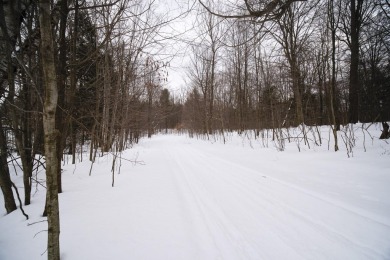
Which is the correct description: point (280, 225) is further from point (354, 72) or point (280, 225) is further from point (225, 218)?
point (354, 72)

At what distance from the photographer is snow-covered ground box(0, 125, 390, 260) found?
2.24 metres

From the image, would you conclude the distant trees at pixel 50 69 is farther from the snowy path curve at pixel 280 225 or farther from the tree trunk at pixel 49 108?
the snowy path curve at pixel 280 225

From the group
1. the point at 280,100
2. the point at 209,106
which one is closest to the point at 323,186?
the point at 280,100

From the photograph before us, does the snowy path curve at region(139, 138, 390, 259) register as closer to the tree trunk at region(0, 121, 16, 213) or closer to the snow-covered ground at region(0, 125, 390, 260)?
the snow-covered ground at region(0, 125, 390, 260)

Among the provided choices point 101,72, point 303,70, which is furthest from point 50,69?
point 303,70

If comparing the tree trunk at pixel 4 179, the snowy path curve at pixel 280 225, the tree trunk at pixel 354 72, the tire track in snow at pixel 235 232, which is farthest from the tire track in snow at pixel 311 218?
the tree trunk at pixel 354 72

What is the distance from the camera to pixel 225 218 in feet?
9.71

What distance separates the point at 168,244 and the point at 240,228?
3.20 ft

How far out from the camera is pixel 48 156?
178 cm

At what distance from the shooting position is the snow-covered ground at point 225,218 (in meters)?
2.24

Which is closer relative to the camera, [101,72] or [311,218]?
[311,218]

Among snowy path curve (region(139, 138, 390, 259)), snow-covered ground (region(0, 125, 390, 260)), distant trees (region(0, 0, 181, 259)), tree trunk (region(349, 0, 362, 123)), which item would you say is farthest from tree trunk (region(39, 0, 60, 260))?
tree trunk (region(349, 0, 362, 123))

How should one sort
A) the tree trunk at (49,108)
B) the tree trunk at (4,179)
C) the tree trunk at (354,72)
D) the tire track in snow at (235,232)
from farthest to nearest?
the tree trunk at (354,72) → the tree trunk at (4,179) → the tire track in snow at (235,232) → the tree trunk at (49,108)

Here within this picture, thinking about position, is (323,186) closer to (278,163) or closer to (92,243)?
(278,163)
